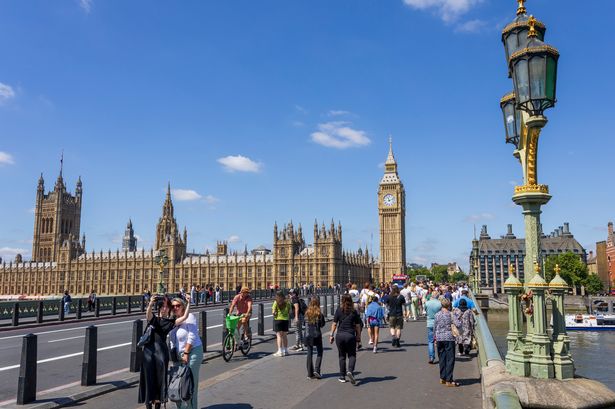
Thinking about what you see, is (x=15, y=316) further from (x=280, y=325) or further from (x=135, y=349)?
(x=280, y=325)

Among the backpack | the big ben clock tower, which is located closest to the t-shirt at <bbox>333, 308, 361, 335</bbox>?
the backpack

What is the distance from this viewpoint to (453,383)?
10.6m

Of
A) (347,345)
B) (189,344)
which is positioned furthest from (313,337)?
(189,344)

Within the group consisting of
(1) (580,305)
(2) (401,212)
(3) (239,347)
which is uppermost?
(2) (401,212)

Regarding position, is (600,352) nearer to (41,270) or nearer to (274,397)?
(274,397)

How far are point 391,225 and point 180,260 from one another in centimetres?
5616

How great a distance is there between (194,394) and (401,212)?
131340 millimetres

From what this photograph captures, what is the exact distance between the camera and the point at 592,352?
39031 mm

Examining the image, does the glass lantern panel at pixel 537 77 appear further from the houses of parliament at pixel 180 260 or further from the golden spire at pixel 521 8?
the houses of parliament at pixel 180 260

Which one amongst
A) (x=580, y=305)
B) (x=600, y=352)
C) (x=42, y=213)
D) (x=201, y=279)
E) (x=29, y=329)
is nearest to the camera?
(x=29, y=329)

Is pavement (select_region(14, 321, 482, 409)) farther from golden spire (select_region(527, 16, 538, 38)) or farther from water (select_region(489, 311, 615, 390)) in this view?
water (select_region(489, 311, 615, 390))

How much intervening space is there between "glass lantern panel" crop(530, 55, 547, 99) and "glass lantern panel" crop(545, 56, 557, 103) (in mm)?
77

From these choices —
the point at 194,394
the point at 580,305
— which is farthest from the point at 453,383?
the point at 580,305

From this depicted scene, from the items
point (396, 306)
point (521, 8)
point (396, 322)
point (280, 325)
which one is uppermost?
point (521, 8)
